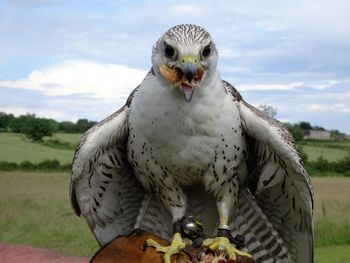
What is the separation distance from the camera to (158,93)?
2748 mm

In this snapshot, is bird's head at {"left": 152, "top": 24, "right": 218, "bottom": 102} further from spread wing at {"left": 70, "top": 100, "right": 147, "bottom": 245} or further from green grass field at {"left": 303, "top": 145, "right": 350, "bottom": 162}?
green grass field at {"left": 303, "top": 145, "right": 350, "bottom": 162}

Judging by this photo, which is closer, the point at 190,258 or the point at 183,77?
the point at 183,77

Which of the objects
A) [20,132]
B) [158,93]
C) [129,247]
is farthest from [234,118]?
[20,132]

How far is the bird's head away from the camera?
2551mm

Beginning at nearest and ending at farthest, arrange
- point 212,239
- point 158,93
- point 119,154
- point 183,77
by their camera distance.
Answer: point 183,77 < point 158,93 < point 212,239 < point 119,154

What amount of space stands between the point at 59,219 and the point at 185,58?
9.10 metres

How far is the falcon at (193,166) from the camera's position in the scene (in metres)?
2.72

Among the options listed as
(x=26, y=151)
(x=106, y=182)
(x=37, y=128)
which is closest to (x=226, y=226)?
(x=106, y=182)

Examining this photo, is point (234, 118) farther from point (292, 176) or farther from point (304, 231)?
point (304, 231)

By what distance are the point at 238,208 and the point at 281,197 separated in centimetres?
27

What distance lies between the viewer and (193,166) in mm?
2867

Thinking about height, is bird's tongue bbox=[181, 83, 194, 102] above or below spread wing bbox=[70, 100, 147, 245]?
above

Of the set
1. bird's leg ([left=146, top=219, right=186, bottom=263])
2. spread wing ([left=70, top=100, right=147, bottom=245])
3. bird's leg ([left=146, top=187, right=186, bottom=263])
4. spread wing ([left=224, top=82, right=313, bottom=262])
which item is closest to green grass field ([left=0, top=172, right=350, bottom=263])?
spread wing ([left=224, top=82, right=313, bottom=262])

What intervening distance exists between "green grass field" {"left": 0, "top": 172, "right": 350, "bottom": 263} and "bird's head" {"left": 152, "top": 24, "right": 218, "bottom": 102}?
21.0 ft
